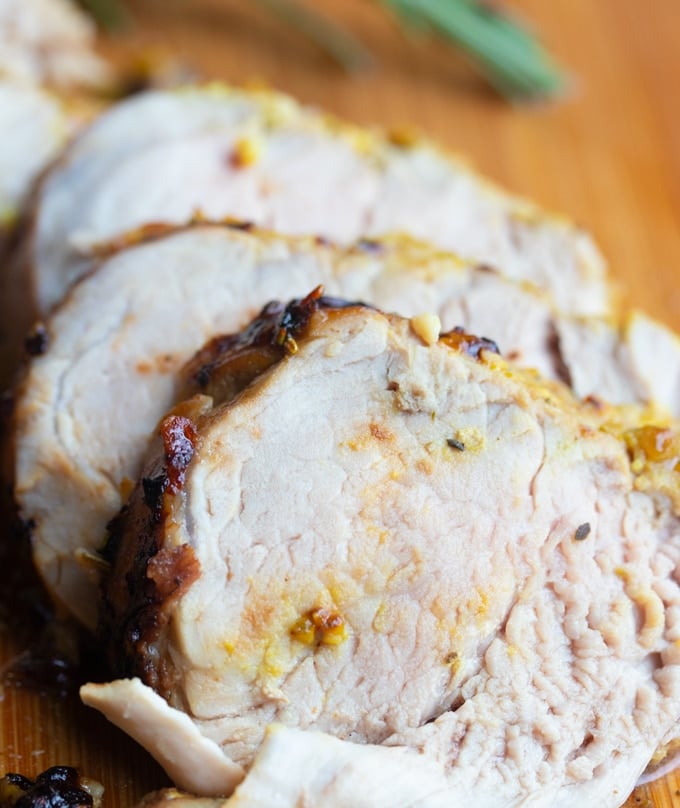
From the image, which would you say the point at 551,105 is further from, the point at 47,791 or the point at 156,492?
the point at 47,791

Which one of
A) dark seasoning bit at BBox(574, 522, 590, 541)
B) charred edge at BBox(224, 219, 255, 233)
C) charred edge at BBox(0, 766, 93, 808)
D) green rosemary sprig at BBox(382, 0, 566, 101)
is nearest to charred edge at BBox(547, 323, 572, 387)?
dark seasoning bit at BBox(574, 522, 590, 541)

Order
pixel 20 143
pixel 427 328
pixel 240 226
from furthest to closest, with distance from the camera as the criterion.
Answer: pixel 20 143, pixel 240 226, pixel 427 328

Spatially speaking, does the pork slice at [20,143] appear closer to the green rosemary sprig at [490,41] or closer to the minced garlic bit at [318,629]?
the minced garlic bit at [318,629]

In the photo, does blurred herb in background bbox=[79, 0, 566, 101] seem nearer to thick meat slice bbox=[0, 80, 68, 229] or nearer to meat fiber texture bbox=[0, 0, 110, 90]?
meat fiber texture bbox=[0, 0, 110, 90]

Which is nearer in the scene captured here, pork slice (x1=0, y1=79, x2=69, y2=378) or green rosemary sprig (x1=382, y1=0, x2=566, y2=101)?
pork slice (x1=0, y1=79, x2=69, y2=378)

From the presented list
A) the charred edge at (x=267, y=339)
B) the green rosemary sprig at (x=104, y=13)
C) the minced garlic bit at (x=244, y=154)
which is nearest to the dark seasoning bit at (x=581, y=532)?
the charred edge at (x=267, y=339)

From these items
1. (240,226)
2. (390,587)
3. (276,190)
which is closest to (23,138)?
(276,190)

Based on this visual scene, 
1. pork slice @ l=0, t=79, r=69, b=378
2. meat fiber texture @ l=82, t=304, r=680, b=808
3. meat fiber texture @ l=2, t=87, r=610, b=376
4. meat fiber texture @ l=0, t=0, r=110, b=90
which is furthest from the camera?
meat fiber texture @ l=0, t=0, r=110, b=90
